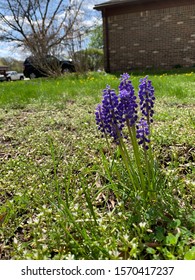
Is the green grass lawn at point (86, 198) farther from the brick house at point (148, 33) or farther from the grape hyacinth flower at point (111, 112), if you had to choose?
the brick house at point (148, 33)

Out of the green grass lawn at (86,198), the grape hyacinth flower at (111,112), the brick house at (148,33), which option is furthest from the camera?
the brick house at (148,33)

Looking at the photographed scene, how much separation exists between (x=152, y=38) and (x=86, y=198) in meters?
13.3

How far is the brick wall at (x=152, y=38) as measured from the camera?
12750 millimetres

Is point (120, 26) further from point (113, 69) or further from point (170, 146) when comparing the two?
point (170, 146)

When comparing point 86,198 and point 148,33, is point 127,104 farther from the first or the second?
point 148,33

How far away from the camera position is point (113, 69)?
14.5 metres

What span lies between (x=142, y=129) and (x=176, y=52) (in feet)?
41.9

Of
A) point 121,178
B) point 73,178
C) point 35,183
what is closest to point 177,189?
point 121,178

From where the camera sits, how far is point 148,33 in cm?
1337

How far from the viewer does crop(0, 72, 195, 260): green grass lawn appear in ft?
4.42

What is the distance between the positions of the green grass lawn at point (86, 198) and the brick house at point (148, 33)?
10544 millimetres

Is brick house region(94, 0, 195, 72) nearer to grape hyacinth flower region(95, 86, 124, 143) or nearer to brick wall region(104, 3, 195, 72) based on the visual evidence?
brick wall region(104, 3, 195, 72)

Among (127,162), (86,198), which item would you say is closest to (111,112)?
(127,162)

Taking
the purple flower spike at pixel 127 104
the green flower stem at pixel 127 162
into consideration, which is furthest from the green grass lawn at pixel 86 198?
the purple flower spike at pixel 127 104
